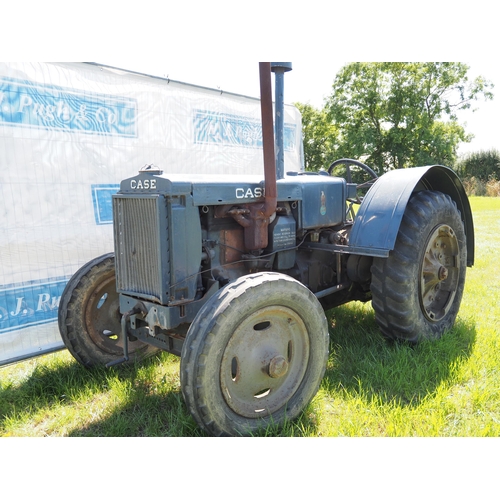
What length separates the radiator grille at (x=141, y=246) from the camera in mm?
2584

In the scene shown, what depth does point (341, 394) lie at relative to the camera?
2852 millimetres

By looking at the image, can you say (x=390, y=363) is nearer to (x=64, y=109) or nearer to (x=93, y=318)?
(x=93, y=318)

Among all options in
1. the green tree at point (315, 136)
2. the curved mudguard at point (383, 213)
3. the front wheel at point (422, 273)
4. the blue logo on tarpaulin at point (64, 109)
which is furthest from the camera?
the green tree at point (315, 136)

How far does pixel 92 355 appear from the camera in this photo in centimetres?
335

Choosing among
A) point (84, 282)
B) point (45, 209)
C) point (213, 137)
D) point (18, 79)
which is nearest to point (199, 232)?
point (84, 282)

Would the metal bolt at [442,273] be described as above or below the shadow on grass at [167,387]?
above

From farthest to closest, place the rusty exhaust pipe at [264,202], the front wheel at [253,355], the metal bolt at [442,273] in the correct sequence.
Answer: the metal bolt at [442,273], the rusty exhaust pipe at [264,202], the front wheel at [253,355]

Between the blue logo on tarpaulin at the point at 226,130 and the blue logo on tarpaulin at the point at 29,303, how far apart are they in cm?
236

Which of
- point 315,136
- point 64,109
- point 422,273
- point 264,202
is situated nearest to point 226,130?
point 64,109

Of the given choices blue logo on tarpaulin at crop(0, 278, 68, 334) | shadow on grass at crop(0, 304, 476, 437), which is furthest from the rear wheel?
blue logo on tarpaulin at crop(0, 278, 68, 334)

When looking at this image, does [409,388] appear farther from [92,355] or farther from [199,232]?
[92,355]

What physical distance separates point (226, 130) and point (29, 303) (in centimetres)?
310

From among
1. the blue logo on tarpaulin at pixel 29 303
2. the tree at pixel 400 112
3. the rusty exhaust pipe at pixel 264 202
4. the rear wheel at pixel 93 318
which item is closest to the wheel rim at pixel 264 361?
the rusty exhaust pipe at pixel 264 202

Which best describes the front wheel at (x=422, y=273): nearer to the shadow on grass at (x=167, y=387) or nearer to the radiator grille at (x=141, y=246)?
the shadow on grass at (x=167, y=387)
